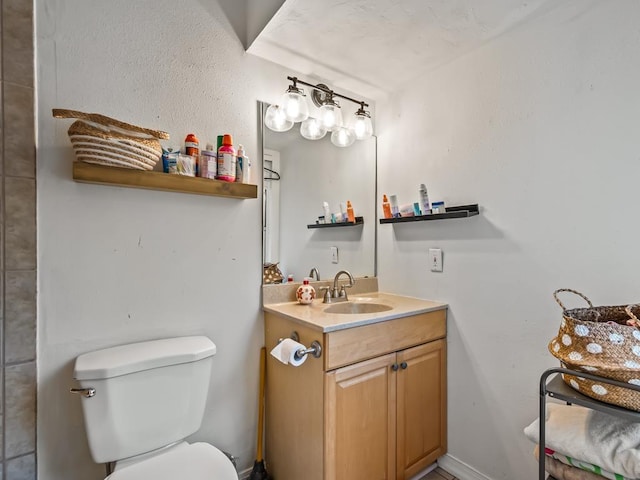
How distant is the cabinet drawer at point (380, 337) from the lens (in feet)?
4.21

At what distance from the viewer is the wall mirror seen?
1.70 m

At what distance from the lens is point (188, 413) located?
4.01ft

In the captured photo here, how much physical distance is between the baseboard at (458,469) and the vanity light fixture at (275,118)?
6.48ft

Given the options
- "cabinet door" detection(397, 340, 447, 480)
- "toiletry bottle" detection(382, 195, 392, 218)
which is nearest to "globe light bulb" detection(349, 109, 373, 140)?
"toiletry bottle" detection(382, 195, 392, 218)

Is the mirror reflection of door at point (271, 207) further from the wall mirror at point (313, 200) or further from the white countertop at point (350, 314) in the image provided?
the white countertop at point (350, 314)

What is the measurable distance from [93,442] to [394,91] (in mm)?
2251

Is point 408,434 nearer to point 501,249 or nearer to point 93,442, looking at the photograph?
point 501,249

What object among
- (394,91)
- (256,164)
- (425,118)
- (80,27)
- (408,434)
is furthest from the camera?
(394,91)

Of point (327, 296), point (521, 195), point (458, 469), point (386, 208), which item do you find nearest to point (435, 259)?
point (386, 208)

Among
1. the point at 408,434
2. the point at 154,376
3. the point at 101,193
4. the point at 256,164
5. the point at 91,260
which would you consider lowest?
the point at 408,434

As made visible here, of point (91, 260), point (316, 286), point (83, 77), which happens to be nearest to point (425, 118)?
point (316, 286)

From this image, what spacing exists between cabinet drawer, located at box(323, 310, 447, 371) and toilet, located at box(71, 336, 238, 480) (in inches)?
19.5

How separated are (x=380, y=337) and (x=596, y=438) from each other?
75 centimetres

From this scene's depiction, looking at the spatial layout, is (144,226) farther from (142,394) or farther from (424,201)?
(424,201)
